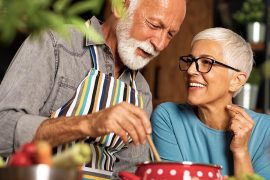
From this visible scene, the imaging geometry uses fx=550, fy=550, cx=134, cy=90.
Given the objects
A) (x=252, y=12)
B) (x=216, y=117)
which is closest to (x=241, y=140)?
(x=216, y=117)

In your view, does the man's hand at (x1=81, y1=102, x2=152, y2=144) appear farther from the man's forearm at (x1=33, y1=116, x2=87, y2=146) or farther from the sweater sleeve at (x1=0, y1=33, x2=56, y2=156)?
the sweater sleeve at (x1=0, y1=33, x2=56, y2=156)

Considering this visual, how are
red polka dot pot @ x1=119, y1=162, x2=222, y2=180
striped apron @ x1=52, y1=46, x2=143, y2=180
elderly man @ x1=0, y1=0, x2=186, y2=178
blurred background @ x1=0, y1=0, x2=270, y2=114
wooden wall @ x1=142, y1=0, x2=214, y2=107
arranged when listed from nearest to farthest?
red polka dot pot @ x1=119, y1=162, x2=222, y2=180 → elderly man @ x1=0, y1=0, x2=186, y2=178 → striped apron @ x1=52, y1=46, x2=143, y2=180 → blurred background @ x1=0, y1=0, x2=270, y2=114 → wooden wall @ x1=142, y1=0, x2=214, y2=107

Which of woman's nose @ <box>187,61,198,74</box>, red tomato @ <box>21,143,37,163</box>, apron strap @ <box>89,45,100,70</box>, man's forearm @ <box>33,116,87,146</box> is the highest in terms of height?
apron strap @ <box>89,45,100,70</box>

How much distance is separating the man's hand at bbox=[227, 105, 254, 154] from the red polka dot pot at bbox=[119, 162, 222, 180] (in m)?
0.75

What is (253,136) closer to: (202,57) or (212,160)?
(212,160)

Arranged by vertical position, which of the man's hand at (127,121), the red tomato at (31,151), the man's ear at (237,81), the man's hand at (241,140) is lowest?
the man's hand at (241,140)

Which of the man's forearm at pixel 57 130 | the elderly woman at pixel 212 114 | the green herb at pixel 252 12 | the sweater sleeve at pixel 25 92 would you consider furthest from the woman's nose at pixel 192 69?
the green herb at pixel 252 12

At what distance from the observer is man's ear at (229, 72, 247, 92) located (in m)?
2.08

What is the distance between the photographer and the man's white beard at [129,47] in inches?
76.5

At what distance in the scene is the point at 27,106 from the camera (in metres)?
1.62

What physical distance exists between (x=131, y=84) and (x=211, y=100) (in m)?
0.30

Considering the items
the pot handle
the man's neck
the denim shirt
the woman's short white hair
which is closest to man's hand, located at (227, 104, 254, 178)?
the woman's short white hair

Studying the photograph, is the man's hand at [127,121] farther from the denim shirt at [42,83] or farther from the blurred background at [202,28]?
the blurred background at [202,28]

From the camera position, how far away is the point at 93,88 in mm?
1828
